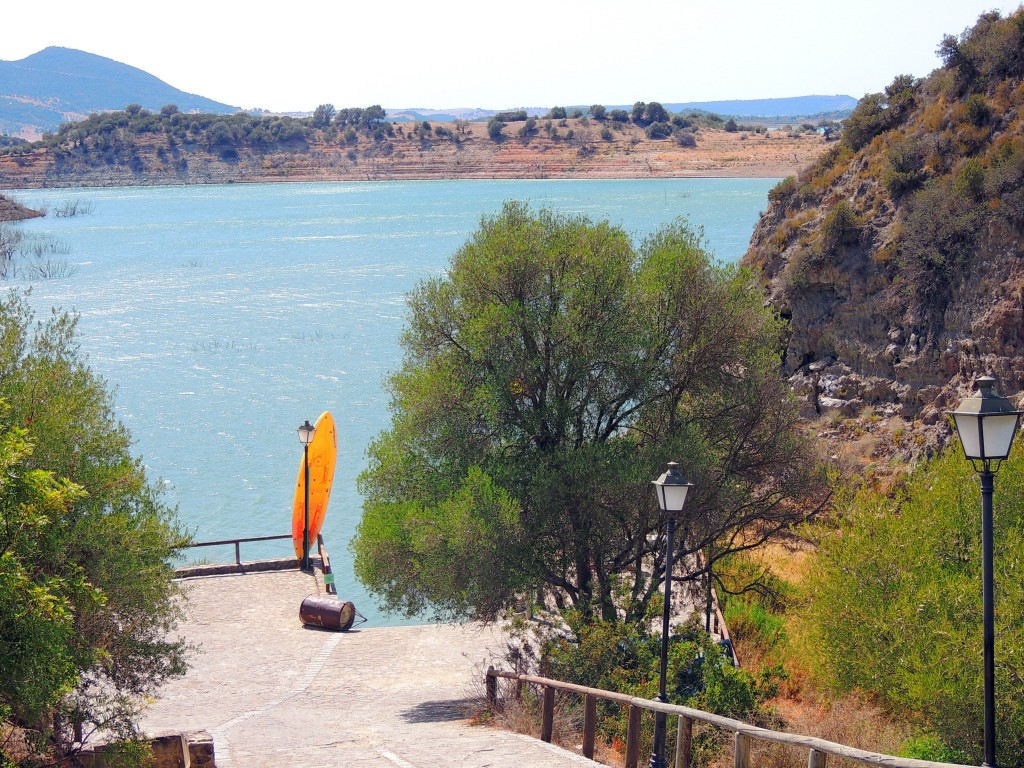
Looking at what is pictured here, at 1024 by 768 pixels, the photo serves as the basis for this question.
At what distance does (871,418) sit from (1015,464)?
1328 cm

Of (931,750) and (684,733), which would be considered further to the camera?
(931,750)

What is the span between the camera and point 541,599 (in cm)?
1684

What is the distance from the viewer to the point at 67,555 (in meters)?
10.4

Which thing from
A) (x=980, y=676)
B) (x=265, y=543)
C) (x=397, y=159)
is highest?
(x=397, y=159)

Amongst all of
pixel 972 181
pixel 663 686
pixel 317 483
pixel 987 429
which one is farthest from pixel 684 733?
pixel 972 181

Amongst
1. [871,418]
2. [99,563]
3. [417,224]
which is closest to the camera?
[99,563]

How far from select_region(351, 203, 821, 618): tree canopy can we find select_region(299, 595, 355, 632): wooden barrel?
5.23 feet

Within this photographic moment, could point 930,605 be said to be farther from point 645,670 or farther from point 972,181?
point 972,181

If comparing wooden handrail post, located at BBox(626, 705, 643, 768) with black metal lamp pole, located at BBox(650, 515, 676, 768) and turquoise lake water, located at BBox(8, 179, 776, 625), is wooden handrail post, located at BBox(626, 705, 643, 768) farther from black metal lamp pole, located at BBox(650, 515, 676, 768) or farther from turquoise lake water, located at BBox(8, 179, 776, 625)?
turquoise lake water, located at BBox(8, 179, 776, 625)

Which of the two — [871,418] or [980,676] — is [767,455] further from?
[871,418]

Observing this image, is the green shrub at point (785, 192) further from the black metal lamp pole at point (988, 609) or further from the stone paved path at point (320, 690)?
the black metal lamp pole at point (988, 609)

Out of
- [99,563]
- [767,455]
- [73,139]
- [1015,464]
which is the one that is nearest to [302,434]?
[767,455]

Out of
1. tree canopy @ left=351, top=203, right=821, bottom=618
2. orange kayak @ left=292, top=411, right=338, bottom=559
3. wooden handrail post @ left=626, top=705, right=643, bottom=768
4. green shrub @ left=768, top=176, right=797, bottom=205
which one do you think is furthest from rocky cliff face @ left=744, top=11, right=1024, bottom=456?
wooden handrail post @ left=626, top=705, right=643, bottom=768

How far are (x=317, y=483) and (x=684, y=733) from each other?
50.0 feet
